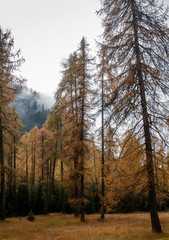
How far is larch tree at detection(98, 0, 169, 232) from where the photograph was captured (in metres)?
7.51

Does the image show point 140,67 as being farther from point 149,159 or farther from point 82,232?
point 82,232

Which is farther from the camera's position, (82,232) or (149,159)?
(82,232)

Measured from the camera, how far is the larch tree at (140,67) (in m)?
7.51

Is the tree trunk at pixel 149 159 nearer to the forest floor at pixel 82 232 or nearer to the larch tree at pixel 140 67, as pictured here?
the larch tree at pixel 140 67

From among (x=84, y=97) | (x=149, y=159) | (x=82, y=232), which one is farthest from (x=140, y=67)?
(x=82, y=232)

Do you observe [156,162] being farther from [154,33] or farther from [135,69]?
[154,33]

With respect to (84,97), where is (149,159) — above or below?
below

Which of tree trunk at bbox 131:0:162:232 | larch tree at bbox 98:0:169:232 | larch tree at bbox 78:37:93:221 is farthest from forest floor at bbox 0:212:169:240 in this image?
larch tree at bbox 78:37:93:221

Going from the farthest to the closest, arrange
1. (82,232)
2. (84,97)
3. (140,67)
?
1. (84,97)
2. (82,232)
3. (140,67)

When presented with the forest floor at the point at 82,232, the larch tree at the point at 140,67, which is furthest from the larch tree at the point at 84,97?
the larch tree at the point at 140,67

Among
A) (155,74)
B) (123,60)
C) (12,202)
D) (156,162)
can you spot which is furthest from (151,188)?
(12,202)

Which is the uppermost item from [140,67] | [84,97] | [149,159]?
[84,97]

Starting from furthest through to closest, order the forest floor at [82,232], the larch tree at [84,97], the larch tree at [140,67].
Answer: the larch tree at [84,97] < the larch tree at [140,67] < the forest floor at [82,232]

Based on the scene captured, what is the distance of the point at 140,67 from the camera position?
7.83m
